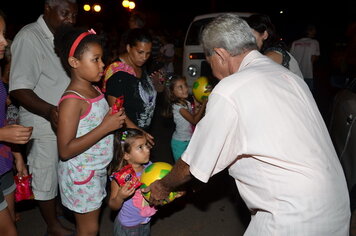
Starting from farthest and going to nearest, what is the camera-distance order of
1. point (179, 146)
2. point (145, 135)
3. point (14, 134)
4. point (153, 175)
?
point (179, 146), point (145, 135), point (153, 175), point (14, 134)

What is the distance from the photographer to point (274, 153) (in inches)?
66.4

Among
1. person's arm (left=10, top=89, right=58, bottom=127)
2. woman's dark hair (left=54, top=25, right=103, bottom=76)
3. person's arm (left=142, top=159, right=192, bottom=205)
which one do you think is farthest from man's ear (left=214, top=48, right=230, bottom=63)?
person's arm (left=10, top=89, right=58, bottom=127)

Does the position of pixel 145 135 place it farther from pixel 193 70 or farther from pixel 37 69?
pixel 193 70

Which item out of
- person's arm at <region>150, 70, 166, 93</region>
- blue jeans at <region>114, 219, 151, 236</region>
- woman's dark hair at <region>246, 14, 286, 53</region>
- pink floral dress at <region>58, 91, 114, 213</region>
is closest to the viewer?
pink floral dress at <region>58, 91, 114, 213</region>

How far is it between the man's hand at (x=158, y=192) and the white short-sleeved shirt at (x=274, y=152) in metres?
0.53

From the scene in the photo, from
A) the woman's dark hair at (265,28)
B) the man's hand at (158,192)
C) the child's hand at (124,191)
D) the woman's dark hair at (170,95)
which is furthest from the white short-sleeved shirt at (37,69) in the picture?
the woman's dark hair at (265,28)

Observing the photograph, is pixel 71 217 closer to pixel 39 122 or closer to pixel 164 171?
pixel 39 122

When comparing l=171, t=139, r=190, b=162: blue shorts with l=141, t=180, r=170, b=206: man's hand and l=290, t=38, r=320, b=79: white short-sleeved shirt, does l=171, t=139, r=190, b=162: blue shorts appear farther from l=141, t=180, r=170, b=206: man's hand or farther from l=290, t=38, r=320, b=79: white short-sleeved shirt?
l=290, t=38, r=320, b=79: white short-sleeved shirt

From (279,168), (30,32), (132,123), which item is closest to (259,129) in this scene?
(279,168)

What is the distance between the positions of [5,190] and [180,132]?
215 centimetres

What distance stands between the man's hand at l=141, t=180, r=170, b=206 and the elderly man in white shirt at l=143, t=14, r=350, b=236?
483 mm

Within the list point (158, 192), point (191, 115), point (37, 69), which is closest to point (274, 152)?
point (158, 192)

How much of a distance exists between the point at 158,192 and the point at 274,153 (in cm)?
98

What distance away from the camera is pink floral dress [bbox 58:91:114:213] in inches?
95.3
